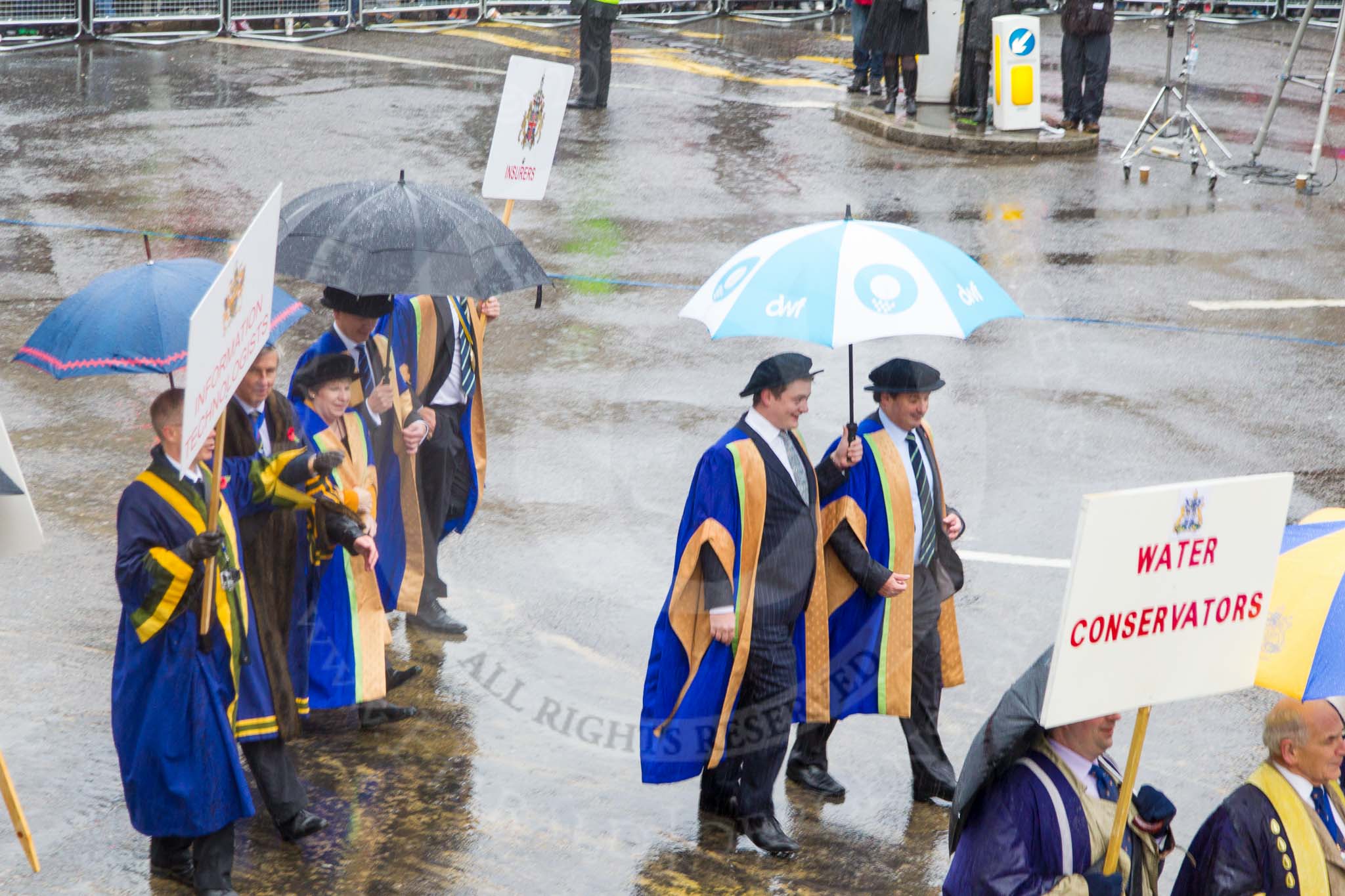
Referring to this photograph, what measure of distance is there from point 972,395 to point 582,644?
378 cm

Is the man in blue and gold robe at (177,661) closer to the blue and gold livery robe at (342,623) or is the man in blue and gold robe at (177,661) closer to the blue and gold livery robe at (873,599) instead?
the blue and gold livery robe at (342,623)

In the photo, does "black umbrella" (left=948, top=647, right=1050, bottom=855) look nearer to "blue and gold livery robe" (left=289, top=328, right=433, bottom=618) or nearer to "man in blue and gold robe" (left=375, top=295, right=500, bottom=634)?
"blue and gold livery robe" (left=289, top=328, right=433, bottom=618)

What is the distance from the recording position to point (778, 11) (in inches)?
906

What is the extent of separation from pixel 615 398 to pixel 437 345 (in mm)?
2919

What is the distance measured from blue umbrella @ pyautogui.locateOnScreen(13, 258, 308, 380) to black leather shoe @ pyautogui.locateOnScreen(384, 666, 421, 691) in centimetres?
177

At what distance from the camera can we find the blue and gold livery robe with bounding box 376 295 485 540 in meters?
6.93

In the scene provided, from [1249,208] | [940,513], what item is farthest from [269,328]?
[1249,208]

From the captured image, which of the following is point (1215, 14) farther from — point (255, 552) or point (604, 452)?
point (255, 552)

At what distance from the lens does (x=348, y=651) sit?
6.20m

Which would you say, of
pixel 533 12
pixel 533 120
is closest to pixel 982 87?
pixel 533 12

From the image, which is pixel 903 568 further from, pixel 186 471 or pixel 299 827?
pixel 186 471

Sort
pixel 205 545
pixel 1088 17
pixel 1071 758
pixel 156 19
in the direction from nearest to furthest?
pixel 1071 758
pixel 205 545
pixel 1088 17
pixel 156 19

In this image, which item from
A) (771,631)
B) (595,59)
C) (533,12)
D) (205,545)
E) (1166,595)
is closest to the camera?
(1166,595)

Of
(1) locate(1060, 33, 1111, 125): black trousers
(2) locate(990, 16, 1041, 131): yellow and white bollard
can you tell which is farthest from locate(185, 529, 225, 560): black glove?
(1) locate(1060, 33, 1111, 125): black trousers
